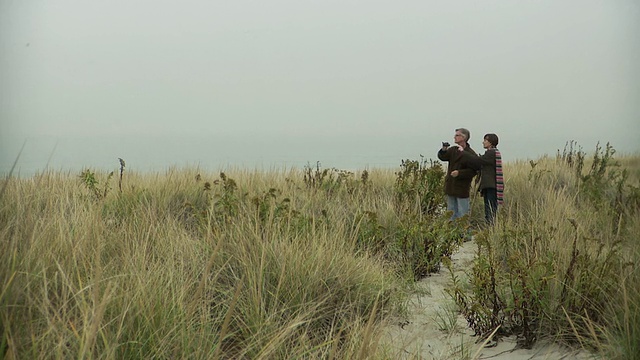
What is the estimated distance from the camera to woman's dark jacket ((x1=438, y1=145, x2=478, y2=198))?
8000 millimetres

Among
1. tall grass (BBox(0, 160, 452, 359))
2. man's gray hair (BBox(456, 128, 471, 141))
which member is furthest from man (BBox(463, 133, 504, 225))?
tall grass (BBox(0, 160, 452, 359))

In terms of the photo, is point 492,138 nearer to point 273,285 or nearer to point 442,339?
point 442,339

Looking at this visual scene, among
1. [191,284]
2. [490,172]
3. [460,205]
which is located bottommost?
[460,205]

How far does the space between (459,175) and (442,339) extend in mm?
4564

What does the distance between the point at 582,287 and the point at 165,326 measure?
121 inches

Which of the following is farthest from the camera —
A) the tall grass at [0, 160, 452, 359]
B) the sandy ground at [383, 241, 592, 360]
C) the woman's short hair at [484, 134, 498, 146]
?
the woman's short hair at [484, 134, 498, 146]

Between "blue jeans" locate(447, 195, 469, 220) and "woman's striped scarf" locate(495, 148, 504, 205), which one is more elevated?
"woman's striped scarf" locate(495, 148, 504, 205)

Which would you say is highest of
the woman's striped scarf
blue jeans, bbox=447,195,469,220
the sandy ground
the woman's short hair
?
the woman's short hair

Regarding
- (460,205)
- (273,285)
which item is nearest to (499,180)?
(460,205)

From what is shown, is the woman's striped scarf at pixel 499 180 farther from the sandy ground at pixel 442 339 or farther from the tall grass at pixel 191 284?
the sandy ground at pixel 442 339

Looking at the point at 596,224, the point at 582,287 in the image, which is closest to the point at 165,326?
the point at 582,287

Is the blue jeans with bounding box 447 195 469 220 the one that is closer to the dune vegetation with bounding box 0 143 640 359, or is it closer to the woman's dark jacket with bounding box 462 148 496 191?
the woman's dark jacket with bounding box 462 148 496 191

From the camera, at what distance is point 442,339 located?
3.83 m

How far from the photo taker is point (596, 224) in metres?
6.24
